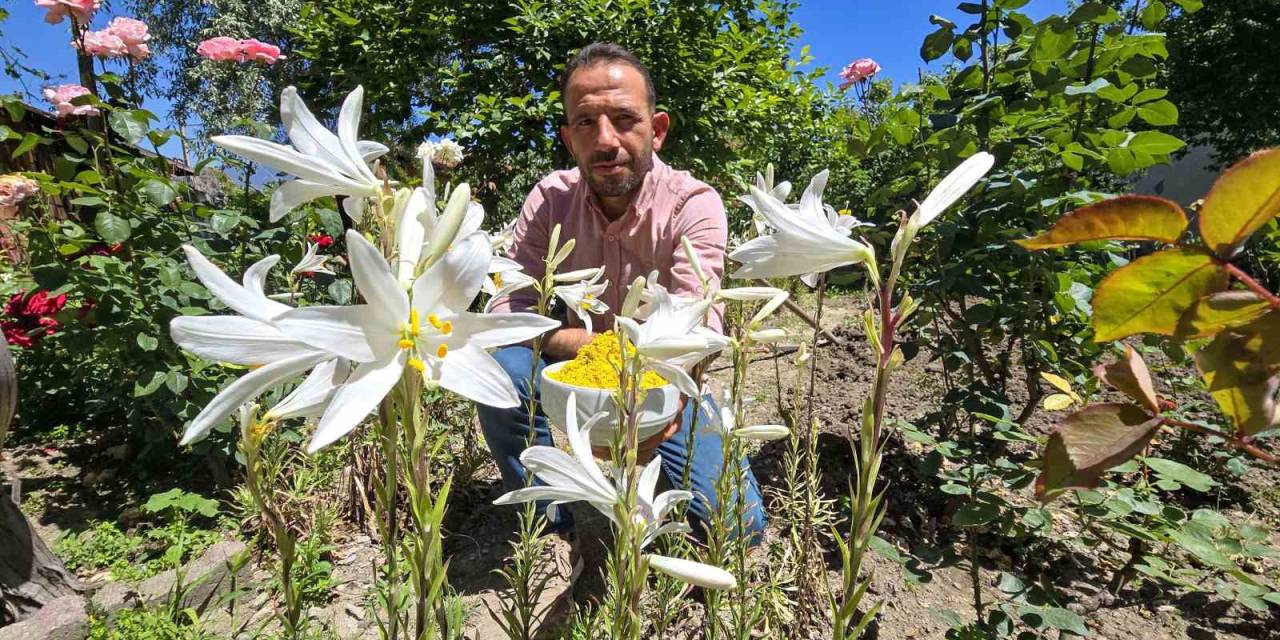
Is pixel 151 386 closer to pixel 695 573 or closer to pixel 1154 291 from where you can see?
pixel 695 573

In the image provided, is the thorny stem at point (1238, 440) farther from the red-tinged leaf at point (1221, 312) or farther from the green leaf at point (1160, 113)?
the green leaf at point (1160, 113)

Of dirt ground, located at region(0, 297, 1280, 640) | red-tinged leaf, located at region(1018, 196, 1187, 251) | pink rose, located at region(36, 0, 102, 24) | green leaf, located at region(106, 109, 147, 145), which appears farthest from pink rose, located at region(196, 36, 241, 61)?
red-tinged leaf, located at region(1018, 196, 1187, 251)

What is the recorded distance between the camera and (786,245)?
0.75 meters

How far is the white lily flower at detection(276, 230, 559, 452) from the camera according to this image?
569 millimetres

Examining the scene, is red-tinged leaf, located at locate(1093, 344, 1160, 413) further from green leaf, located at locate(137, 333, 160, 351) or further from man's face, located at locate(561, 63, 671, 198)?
green leaf, located at locate(137, 333, 160, 351)

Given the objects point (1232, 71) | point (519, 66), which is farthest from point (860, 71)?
point (1232, 71)

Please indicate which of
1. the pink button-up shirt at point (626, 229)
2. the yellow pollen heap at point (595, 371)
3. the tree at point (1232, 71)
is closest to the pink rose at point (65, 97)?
the pink button-up shirt at point (626, 229)

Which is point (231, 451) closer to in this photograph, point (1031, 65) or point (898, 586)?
point (898, 586)

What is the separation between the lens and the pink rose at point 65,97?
2.41 meters

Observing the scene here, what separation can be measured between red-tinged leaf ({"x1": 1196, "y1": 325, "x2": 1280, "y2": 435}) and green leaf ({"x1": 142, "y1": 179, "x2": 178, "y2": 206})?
2913 millimetres

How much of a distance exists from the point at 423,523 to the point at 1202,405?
10.5 ft

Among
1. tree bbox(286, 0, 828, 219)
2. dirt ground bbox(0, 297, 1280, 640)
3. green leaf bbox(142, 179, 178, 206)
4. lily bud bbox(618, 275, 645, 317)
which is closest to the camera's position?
lily bud bbox(618, 275, 645, 317)

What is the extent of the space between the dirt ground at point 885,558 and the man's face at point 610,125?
3.73 ft

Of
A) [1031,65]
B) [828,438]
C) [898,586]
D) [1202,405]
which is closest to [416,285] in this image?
[1031,65]
